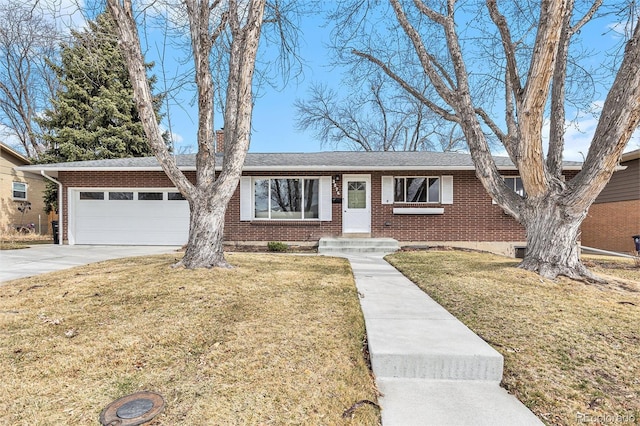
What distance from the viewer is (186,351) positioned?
2625 mm

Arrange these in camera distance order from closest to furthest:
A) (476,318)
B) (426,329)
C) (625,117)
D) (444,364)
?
(444,364) → (426,329) → (476,318) → (625,117)

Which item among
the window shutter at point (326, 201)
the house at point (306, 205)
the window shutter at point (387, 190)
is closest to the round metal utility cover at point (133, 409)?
the house at point (306, 205)

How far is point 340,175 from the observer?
10.4 m

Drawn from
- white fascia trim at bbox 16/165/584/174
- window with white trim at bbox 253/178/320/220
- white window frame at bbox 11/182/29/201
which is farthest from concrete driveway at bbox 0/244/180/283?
white window frame at bbox 11/182/29/201

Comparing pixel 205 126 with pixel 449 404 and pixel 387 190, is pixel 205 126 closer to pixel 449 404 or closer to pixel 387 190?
pixel 449 404

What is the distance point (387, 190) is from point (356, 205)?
113 cm

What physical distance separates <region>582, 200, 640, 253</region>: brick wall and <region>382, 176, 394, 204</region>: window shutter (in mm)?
9360

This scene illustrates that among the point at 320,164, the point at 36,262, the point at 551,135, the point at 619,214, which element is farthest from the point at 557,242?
the point at 619,214

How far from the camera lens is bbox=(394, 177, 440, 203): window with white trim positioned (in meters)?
10.4

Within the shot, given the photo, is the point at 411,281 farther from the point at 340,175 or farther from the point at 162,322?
the point at 340,175

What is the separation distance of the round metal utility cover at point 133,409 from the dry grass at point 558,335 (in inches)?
92.4

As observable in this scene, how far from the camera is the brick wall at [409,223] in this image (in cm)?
1029

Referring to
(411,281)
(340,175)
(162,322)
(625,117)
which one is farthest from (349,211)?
(162,322)

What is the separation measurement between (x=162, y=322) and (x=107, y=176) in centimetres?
966
